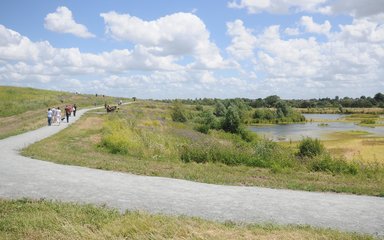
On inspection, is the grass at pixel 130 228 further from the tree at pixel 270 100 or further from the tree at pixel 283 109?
the tree at pixel 270 100

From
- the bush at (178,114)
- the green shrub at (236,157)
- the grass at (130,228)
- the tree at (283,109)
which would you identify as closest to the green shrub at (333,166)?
the green shrub at (236,157)

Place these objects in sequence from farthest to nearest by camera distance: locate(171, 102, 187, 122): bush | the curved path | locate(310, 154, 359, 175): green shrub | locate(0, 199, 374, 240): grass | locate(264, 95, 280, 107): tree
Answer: locate(264, 95, 280, 107): tree → locate(171, 102, 187, 122): bush → locate(310, 154, 359, 175): green shrub → the curved path → locate(0, 199, 374, 240): grass

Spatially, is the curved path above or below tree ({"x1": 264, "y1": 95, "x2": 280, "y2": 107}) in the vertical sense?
below

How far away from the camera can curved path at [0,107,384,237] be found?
352 inches

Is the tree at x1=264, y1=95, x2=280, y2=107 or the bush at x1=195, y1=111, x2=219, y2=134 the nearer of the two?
the bush at x1=195, y1=111, x2=219, y2=134

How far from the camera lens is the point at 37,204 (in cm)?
943

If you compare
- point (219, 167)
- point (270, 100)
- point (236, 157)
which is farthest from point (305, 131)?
point (270, 100)

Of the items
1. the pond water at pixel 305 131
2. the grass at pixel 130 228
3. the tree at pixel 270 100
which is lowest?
the pond water at pixel 305 131

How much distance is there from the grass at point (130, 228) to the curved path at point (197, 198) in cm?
93

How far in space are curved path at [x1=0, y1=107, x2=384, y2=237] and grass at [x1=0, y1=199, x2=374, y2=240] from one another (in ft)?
3.07

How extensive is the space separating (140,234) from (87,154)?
12795 mm

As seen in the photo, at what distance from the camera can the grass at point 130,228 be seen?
7207mm

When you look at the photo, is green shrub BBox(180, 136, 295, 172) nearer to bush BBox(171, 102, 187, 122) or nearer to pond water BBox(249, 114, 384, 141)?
pond water BBox(249, 114, 384, 141)

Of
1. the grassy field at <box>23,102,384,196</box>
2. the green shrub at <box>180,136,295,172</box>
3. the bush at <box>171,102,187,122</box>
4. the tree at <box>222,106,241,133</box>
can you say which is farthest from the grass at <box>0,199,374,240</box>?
the bush at <box>171,102,187,122</box>
